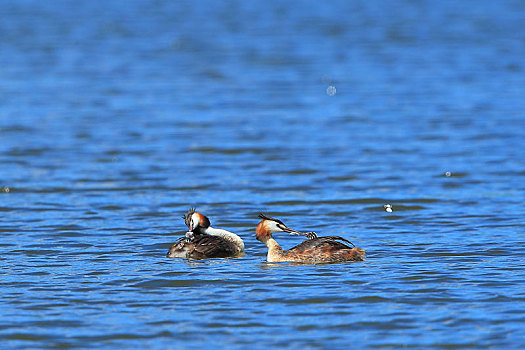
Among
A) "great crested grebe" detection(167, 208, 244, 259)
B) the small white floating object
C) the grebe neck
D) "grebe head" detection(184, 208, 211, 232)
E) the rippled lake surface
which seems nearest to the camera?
the rippled lake surface

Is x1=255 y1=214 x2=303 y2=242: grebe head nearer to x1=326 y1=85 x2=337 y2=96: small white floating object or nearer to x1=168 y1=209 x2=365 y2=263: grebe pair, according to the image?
x1=168 y1=209 x2=365 y2=263: grebe pair

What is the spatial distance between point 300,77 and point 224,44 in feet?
39.2

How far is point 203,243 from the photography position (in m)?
12.9

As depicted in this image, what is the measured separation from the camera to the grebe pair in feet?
40.2

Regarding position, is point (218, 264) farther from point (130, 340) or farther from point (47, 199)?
point (47, 199)

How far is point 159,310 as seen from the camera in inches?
412

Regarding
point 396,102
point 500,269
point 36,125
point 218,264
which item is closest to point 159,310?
point 218,264

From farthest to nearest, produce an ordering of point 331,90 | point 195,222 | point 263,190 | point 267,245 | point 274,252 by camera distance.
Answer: point 331,90 < point 263,190 < point 195,222 < point 267,245 < point 274,252

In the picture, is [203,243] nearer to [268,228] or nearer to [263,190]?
[268,228]

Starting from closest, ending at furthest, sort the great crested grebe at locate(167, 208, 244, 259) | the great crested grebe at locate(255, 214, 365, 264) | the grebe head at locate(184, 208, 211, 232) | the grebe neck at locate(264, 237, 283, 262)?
the great crested grebe at locate(255, 214, 365, 264), the grebe neck at locate(264, 237, 283, 262), the great crested grebe at locate(167, 208, 244, 259), the grebe head at locate(184, 208, 211, 232)

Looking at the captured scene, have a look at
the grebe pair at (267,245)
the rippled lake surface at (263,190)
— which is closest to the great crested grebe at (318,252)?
the grebe pair at (267,245)

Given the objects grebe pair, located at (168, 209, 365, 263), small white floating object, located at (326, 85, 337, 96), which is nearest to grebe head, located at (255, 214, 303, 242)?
grebe pair, located at (168, 209, 365, 263)

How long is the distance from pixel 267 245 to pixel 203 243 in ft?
2.57

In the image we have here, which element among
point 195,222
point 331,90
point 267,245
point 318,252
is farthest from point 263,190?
point 331,90
